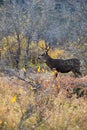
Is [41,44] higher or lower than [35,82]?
lower

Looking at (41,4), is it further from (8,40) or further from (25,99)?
(25,99)

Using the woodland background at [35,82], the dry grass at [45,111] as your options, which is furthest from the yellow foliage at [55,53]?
the dry grass at [45,111]

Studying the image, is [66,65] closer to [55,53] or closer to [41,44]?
[41,44]

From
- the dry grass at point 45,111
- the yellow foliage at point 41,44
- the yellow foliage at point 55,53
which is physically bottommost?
the yellow foliage at point 55,53

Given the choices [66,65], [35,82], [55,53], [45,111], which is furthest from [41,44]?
[45,111]

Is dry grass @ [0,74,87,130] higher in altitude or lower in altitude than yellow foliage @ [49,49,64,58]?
higher

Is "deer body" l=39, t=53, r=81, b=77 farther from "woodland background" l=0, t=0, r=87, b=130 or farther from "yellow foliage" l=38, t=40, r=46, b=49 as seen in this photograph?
"yellow foliage" l=38, t=40, r=46, b=49

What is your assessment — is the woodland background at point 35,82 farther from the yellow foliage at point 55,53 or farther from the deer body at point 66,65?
the deer body at point 66,65

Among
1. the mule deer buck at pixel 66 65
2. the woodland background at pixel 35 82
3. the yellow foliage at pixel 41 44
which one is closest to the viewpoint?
the woodland background at pixel 35 82

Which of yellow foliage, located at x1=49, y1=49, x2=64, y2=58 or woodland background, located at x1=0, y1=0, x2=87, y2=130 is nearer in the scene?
woodland background, located at x1=0, y1=0, x2=87, y2=130

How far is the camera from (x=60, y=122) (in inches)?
294

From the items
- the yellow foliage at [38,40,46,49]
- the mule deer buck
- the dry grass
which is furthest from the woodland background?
the mule deer buck

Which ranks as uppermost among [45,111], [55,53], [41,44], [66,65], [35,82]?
[45,111]

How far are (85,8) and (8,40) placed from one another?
15.8 ft
